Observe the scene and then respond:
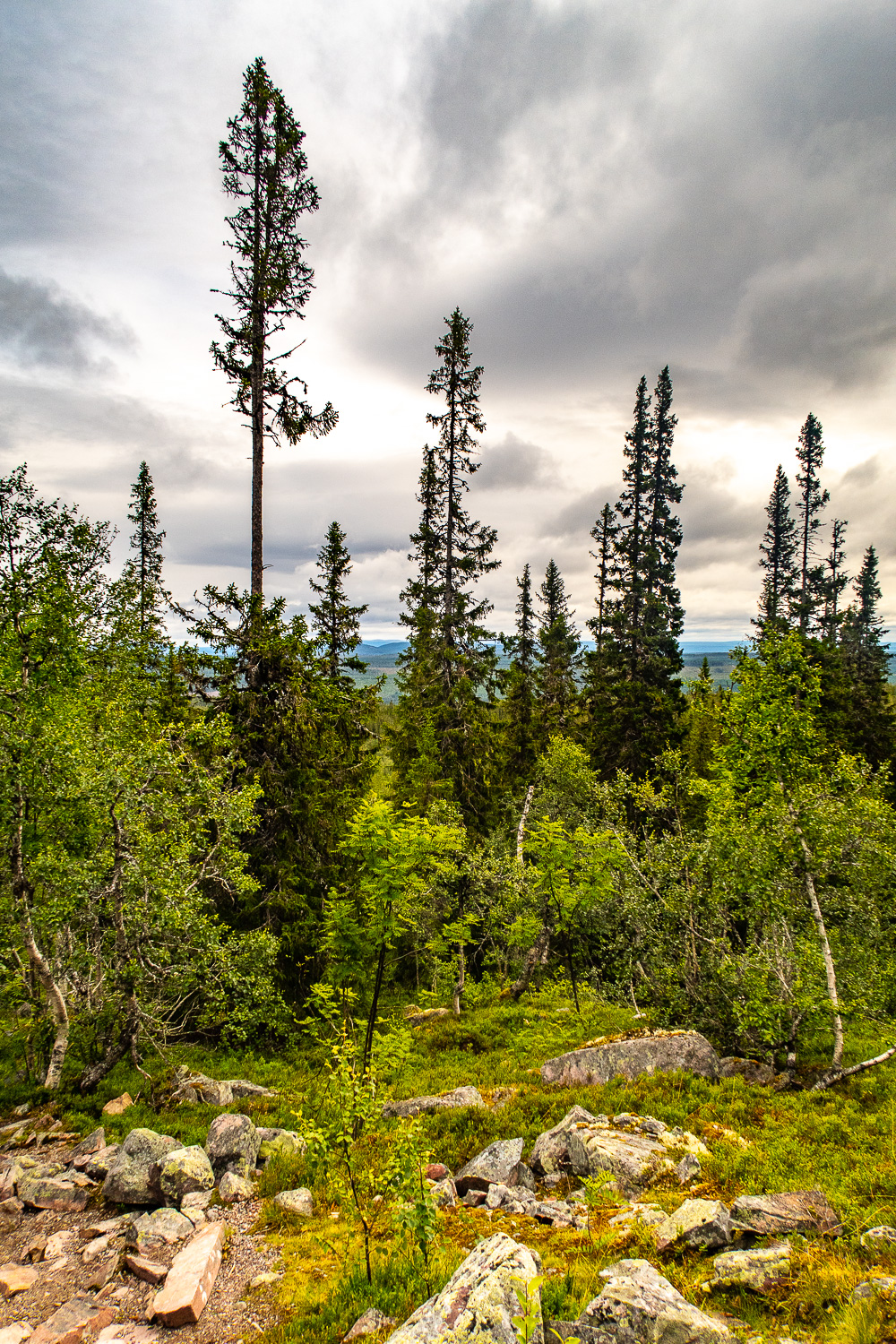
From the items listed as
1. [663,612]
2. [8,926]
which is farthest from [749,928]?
[663,612]

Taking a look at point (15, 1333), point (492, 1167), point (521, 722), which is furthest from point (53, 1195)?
point (521, 722)

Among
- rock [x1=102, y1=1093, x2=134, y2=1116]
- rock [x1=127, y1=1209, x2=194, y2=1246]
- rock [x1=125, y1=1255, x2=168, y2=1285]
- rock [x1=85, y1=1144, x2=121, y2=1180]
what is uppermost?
rock [x1=125, y1=1255, x2=168, y2=1285]

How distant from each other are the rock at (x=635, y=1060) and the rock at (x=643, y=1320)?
7311 millimetres

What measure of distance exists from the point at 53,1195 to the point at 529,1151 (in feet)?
22.3

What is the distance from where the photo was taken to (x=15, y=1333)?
550 cm

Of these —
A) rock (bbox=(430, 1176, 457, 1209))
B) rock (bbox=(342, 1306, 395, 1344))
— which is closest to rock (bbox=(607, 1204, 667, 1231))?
rock (bbox=(430, 1176, 457, 1209))

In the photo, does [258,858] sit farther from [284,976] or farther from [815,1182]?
[815,1182]

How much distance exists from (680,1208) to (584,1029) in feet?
31.1

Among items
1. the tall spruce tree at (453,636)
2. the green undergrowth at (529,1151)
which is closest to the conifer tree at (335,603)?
the tall spruce tree at (453,636)

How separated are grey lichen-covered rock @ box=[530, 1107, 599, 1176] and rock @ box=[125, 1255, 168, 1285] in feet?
17.0

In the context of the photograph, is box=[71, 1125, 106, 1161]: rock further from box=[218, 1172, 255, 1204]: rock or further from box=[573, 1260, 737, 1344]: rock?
box=[573, 1260, 737, 1344]: rock

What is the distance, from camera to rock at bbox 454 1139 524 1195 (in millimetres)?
8484

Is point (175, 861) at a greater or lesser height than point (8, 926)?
greater

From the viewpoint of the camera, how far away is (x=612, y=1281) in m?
4.98
